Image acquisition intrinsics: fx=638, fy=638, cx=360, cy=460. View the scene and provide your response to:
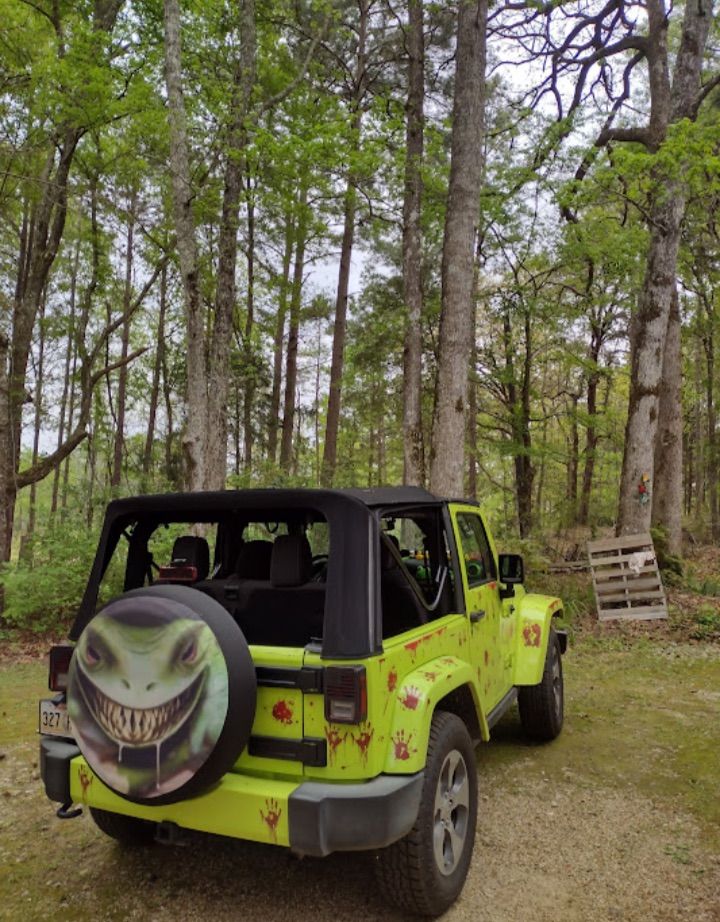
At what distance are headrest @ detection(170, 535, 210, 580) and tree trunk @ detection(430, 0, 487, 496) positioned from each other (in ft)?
16.6

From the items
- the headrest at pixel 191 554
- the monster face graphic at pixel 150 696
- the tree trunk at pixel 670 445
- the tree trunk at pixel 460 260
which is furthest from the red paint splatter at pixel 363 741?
the tree trunk at pixel 670 445

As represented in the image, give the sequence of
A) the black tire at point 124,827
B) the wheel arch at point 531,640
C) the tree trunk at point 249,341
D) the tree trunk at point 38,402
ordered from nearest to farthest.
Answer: the black tire at point 124,827 → the wheel arch at point 531,640 → the tree trunk at point 249,341 → the tree trunk at point 38,402

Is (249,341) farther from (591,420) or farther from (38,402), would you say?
(38,402)

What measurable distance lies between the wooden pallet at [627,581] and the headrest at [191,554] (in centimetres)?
714

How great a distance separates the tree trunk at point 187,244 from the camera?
365 inches

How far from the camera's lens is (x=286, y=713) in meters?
2.46

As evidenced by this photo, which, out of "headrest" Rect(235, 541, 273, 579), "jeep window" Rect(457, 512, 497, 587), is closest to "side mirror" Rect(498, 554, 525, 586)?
"jeep window" Rect(457, 512, 497, 587)

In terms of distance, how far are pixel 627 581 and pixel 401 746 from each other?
26.7 feet

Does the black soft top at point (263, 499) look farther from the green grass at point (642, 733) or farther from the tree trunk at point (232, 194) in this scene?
the tree trunk at point (232, 194)

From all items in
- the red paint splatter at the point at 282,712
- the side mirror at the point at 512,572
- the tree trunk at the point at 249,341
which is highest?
Answer: the tree trunk at the point at 249,341

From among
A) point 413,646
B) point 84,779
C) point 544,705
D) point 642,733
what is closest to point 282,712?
point 413,646

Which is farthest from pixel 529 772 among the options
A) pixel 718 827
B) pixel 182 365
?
pixel 182 365

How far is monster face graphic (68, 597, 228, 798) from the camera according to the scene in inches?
88.4

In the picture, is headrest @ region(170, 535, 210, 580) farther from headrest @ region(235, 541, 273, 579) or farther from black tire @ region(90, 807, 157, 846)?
black tire @ region(90, 807, 157, 846)
